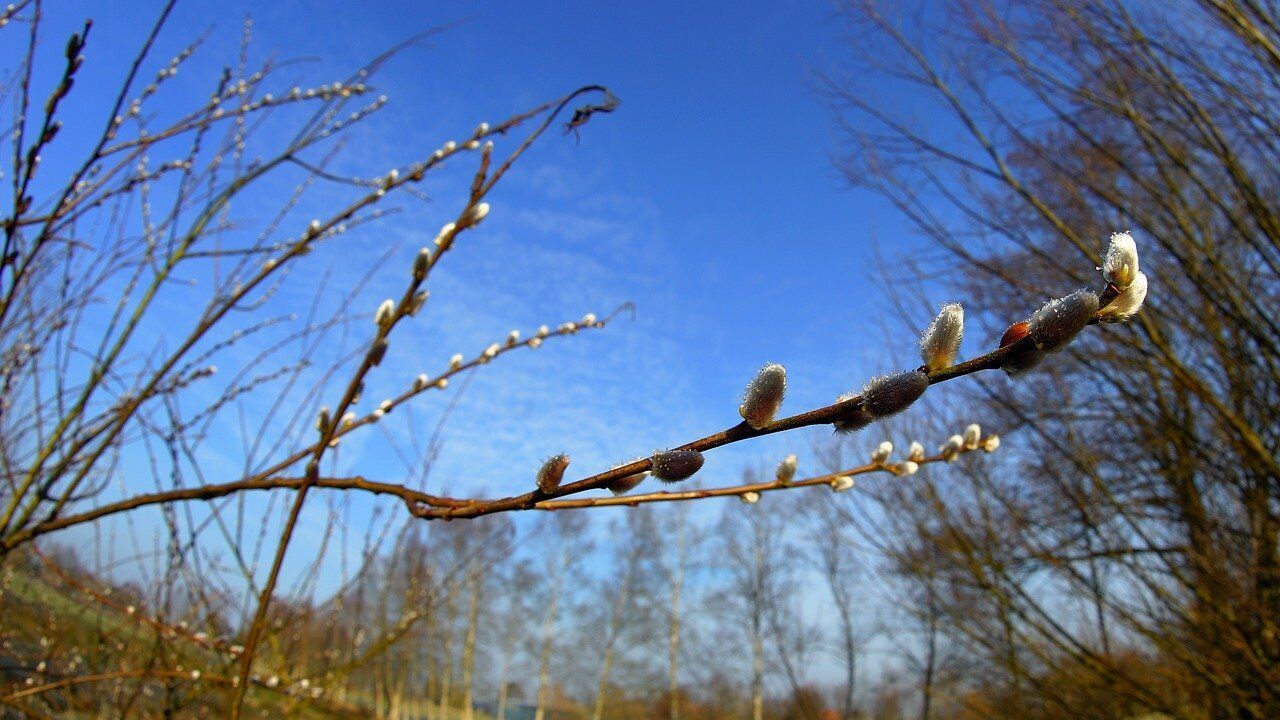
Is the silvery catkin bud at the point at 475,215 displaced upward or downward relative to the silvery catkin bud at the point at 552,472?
upward

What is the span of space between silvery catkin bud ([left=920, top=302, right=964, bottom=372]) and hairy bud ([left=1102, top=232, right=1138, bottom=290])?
0.11 metres

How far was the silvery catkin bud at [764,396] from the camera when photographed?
56 cm

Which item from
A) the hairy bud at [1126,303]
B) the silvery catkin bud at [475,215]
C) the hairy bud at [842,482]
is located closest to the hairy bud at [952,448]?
the hairy bud at [842,482]

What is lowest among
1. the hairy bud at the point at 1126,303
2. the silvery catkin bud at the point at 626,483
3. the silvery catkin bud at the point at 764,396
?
the silvery catkin bud at the point at 626,483

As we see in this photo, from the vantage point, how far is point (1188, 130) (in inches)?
115

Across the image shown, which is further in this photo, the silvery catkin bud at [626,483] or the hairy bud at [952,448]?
the hairy bud at [952,448]

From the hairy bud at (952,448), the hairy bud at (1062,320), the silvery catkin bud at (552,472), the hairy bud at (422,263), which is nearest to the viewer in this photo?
the hairy bud at (1062,320)

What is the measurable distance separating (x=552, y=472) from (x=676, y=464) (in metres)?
0.11

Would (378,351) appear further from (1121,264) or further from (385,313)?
(1121,264)

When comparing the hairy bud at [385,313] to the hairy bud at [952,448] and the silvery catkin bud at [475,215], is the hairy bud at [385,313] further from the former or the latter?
the hairy bud at [952,448]

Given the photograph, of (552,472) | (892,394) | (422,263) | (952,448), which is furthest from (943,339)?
(952,448)

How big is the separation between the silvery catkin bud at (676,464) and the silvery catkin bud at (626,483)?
0.04 metres

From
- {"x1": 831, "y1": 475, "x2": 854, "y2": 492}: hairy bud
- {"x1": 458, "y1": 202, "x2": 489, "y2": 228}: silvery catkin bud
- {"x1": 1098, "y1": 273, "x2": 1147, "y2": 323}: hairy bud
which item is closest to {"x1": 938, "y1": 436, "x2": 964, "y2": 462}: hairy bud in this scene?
{"x1": 831, "y1": 475, "x2": 854, "y2": 492}: hairy bud

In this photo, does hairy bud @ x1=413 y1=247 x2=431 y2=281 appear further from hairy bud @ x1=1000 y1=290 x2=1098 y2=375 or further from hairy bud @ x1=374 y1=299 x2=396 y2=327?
hairy bud @ x1=1000 y1=290 x2=1098 y2=375
